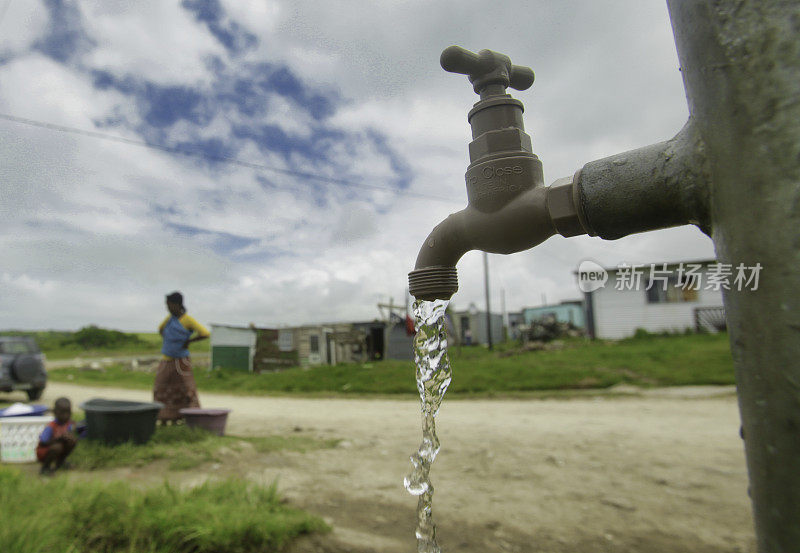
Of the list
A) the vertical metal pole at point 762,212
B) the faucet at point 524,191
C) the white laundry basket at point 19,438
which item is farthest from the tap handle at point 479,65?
the white laundry basket at point 19,438

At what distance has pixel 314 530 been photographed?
2.68 metres

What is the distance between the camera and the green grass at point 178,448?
13.6ft

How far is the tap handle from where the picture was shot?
4.28 feet

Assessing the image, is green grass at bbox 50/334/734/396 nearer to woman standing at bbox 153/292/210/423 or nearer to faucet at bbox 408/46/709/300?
woman standing at bbox 153/292/210/423

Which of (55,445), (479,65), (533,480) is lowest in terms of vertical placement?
(533,480)

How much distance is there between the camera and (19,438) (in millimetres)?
4309

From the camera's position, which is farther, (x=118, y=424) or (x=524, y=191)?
(x=118, y=424)

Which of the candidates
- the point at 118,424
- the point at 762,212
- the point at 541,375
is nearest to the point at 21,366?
the point at 118,424

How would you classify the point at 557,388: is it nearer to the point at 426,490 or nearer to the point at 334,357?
the point at 426,490

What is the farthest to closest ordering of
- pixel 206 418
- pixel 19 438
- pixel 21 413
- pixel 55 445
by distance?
pixel 206 418 < pixel 21 413 < pixel 19 438 < pixel 55 445

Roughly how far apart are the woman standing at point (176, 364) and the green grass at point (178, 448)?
608 millimetres

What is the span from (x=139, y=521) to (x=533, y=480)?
2.72m

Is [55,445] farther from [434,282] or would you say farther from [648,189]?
[648,189]

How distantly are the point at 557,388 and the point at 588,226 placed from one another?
9914mm
